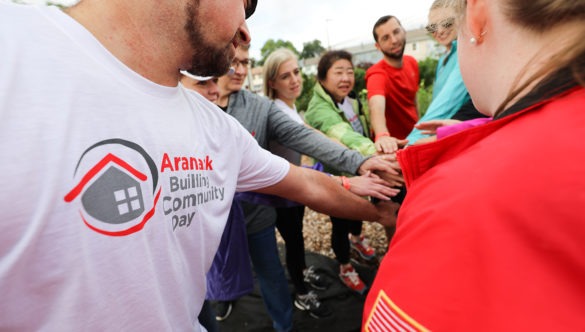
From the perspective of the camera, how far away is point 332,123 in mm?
3271

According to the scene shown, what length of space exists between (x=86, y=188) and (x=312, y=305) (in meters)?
3.11

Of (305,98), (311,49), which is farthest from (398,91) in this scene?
(311,49)

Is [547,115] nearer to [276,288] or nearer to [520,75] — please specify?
[520,75]

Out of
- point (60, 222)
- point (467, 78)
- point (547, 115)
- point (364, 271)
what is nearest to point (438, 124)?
point (467, 78)

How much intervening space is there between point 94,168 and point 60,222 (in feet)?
0.56

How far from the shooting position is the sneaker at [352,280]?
3.76m

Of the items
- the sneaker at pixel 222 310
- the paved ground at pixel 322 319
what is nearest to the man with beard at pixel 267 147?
the paved ground at pixel 322 319

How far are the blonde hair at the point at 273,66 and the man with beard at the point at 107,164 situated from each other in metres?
2.16

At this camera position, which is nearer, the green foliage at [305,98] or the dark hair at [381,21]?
the dark hair at [381,21]

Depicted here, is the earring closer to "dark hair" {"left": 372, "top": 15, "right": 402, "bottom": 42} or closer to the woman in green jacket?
the woman in green jacket

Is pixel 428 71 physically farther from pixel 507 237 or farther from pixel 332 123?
pixel 507 237

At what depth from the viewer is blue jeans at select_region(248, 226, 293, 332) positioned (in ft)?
9.27

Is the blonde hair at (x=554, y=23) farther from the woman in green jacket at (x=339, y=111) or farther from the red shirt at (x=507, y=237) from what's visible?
the woman in green jacket at (x=339, y=111)

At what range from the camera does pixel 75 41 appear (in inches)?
37.4
